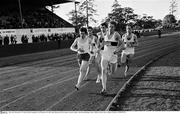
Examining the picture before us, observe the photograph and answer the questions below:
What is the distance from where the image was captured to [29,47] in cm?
2236

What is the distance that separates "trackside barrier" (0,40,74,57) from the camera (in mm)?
19959

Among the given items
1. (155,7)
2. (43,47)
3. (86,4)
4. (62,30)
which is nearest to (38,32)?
(43,47)

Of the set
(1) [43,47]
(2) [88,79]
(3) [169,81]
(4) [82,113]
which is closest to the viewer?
(4) [82,113]

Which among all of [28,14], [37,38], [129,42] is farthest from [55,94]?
[28,14]

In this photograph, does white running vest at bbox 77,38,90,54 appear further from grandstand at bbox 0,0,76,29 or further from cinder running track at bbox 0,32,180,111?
grandstand at bbox 0,0,76,29

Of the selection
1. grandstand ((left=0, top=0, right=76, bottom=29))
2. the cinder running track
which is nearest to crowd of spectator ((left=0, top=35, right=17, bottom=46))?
grandstand ((left=0, top=0, right=76, bottom=29))

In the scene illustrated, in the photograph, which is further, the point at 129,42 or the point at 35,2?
the point at 35,2

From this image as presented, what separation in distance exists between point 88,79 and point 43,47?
1620 centimetres

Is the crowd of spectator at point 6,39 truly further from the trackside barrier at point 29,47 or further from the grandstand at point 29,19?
the trackside barrier at point 29,47

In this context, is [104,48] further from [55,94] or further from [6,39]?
[6,39]

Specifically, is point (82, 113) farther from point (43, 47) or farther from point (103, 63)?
point (43, 47)

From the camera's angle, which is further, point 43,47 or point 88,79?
point 43,47

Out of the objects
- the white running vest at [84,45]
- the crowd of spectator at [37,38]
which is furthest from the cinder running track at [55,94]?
the crowd of spectator at [37,38]

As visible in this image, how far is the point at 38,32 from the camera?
82.0 ft
